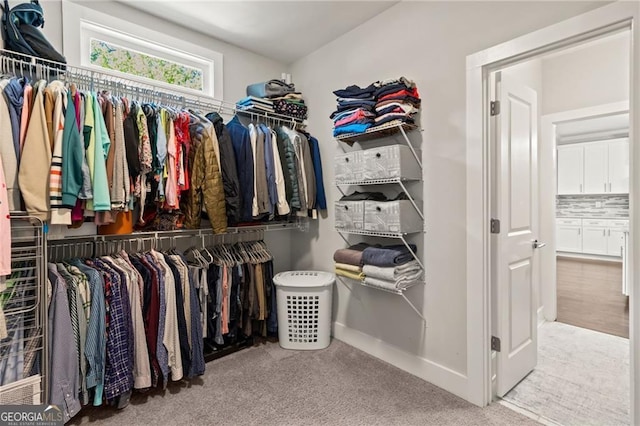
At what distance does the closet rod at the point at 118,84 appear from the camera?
1823 millimetres

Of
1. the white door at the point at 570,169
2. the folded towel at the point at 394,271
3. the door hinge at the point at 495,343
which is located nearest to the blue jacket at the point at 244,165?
the folded towel at the point at 394,271

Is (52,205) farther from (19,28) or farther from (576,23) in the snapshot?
(576,23)

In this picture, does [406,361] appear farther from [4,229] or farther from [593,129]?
[593,129]

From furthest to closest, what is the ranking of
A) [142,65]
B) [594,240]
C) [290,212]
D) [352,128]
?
[594,240]
[290,212]
[142,65]
[352,128]

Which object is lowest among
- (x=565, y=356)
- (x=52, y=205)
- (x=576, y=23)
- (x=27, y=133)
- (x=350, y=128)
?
(x=565, y=356)

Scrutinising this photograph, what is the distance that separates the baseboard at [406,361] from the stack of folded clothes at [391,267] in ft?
1.95

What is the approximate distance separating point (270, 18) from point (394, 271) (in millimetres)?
2148

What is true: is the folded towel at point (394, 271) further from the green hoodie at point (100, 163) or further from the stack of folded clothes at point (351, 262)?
the green hoodie at point (100, 163)

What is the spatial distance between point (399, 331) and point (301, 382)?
2.63 ft

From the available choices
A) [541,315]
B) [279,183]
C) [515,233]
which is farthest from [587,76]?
[279,183]

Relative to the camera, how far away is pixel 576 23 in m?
1.54

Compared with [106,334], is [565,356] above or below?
below

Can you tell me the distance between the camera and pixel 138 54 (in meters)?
2.55

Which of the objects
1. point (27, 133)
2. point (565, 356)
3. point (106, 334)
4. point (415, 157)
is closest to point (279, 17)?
point (415, 157)
